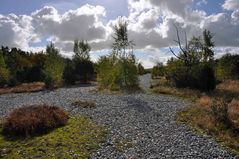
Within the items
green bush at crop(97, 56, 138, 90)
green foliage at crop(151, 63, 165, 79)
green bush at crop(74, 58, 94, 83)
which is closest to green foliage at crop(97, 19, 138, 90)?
green bush at crop(97, 56, 138, 90)

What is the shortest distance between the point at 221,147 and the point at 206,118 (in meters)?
4.87

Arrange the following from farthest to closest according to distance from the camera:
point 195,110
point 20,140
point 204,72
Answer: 1. point 204,72
2. point 195,110
3. point 20,140

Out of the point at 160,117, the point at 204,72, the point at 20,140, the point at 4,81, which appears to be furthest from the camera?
the point at 4,81

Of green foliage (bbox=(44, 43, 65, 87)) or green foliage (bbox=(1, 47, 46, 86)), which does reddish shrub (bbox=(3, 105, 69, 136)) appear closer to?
green foliage (bbox=(44, 43, 65, 87))

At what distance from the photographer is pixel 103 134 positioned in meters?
14.4

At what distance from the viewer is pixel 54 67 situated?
48.1m

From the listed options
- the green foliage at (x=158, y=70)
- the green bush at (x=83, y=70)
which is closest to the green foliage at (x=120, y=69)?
the green bush at (x=83, y=70)

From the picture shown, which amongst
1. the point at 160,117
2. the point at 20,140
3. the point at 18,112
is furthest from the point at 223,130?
the point at 18,112

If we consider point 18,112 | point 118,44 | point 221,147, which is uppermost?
point 118,44

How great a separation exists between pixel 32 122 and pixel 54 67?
112 ft

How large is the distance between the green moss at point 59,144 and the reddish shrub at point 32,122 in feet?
1.81

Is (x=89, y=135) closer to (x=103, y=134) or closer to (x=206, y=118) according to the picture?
(x=103, y=134)

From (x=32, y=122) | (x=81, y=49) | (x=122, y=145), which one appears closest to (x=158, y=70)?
(x=81, y=49)

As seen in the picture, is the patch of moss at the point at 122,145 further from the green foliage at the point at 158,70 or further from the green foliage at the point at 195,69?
the green foliage at the point at 158,70
